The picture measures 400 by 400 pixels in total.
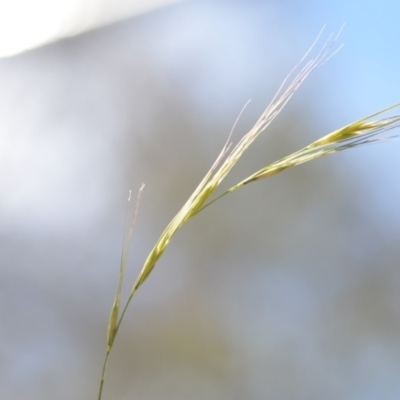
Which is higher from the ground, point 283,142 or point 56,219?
point 283,142

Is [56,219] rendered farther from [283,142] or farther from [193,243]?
[283,142]

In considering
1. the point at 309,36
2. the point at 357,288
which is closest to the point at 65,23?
the point at 309,36

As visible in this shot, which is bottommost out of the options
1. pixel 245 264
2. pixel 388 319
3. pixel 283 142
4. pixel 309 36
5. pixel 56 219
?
pixel 388 319

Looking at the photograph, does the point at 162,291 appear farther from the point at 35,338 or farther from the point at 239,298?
the point at 35,338

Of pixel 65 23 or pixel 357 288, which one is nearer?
pixel 357 288

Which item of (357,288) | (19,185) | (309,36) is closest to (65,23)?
(19,185)

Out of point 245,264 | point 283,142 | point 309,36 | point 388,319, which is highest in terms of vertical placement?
point 309,36
